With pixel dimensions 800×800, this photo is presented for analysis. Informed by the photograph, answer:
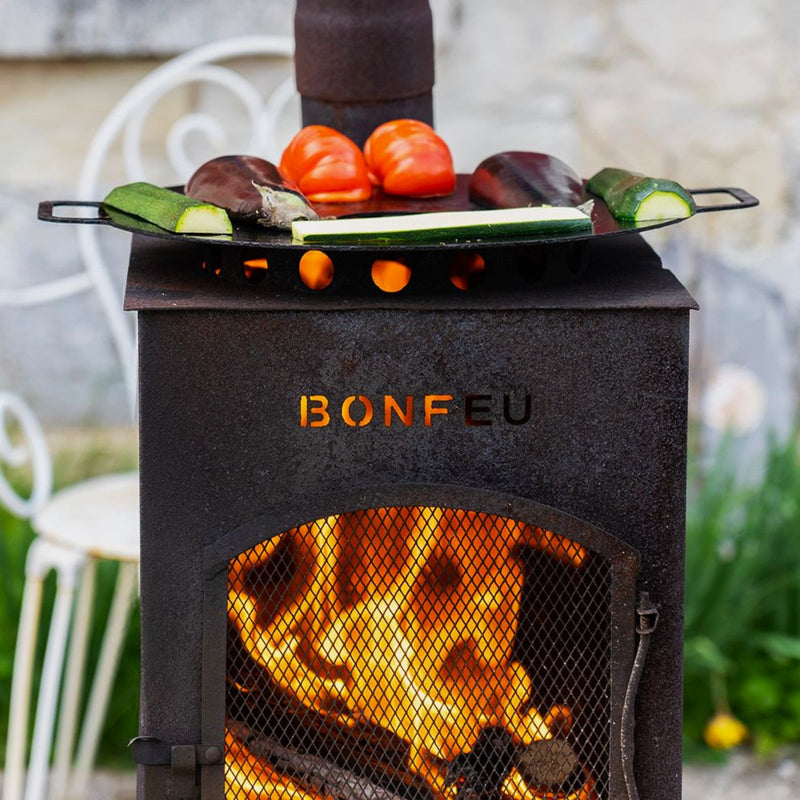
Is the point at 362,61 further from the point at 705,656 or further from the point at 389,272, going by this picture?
the point at 705,656

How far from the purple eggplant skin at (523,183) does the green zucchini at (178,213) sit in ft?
1.20

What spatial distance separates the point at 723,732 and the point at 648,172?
3.79 ft

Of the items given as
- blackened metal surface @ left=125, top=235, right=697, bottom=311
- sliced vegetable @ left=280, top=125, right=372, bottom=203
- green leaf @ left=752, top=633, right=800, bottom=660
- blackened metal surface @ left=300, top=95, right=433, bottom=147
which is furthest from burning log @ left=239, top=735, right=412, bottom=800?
green leaf @ left=752, top=633, right=800, bottom=660

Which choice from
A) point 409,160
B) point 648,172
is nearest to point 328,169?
point 409,160

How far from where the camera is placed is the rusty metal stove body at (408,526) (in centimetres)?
175

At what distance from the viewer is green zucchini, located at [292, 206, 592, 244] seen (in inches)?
66.1

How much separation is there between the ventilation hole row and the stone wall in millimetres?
1347

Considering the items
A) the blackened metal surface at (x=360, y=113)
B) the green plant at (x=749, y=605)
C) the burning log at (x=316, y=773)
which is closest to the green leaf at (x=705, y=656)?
the green plant at (x=749, y=605)

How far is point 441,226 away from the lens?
1698 mm

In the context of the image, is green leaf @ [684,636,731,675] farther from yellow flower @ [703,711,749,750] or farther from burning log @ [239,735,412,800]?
burning log @ [239,735,412,800]

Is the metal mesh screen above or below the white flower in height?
below

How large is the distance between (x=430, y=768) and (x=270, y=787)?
203 millimetres

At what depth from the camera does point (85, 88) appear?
3.10 metres

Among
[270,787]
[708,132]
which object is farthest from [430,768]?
[708,132]
